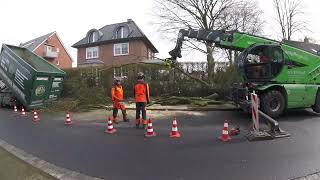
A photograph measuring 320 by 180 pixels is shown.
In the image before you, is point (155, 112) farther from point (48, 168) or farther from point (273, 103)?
point (48, 168)

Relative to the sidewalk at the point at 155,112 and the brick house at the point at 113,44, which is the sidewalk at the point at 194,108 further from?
the brick house at the point at 113,44

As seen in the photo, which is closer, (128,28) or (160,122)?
(160,122)

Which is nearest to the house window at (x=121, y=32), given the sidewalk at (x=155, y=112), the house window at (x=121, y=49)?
the house window at (x=121, y=49)

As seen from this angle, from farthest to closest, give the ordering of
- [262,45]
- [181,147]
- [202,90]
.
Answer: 1. [202,90]
2. [262,45]
3. [181,147]

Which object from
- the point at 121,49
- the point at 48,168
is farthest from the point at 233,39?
the point at 121,49

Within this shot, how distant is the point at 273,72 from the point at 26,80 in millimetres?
11061

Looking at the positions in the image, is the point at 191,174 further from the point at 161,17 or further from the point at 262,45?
the point at 161,17

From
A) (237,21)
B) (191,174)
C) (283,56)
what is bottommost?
(191,174)

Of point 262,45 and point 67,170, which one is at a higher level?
point 262,45

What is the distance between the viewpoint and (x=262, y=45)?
12.9 meters

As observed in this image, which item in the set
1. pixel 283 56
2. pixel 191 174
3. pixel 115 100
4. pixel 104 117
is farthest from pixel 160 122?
pixel 191 174

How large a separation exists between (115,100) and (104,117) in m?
2.08

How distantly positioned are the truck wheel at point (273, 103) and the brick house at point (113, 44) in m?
30.9

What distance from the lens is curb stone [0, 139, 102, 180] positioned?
599 cm
